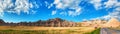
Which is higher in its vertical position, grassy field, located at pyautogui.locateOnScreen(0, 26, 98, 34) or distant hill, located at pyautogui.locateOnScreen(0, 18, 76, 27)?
distant hill, located at pyautogui.locateOnScreen(0, 18, 76, 27)

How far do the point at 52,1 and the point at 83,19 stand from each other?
3.68 ft

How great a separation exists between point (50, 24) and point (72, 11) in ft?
2.71

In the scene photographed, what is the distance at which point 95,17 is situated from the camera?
11.3 m

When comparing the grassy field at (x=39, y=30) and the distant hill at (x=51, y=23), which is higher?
the distant hill at (x=51, y=23)

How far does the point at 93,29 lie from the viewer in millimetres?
11367

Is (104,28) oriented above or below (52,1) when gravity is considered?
below

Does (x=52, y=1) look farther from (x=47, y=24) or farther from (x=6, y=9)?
(x=6, y=9)

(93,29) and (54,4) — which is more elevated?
(54,4)

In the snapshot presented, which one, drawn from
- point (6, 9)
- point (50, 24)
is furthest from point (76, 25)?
point (6, 9)

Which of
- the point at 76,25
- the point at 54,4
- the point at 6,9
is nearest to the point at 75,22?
the point at 76,25


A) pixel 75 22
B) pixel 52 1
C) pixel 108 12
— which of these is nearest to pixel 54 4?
pixel 52 1

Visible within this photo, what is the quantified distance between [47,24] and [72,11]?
0.91 m

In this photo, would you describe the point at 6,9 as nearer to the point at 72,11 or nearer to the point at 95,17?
the point at 72,11

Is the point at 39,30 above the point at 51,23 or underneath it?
underneath
